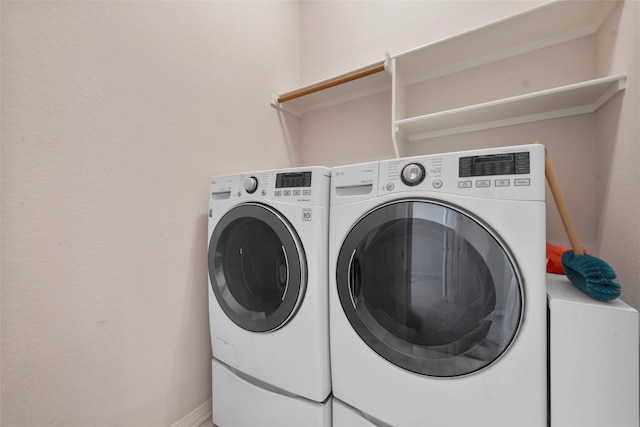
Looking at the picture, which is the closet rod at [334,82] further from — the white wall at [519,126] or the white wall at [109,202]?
the white wall at [109,202]

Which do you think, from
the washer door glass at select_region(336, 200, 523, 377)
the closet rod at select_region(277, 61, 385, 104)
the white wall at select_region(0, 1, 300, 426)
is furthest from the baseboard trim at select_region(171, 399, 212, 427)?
the closet rod at select_region(277, 61, 385, 104)

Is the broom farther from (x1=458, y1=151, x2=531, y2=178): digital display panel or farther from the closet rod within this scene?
the closet rod

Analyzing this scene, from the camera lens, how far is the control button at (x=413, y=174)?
0.72 m

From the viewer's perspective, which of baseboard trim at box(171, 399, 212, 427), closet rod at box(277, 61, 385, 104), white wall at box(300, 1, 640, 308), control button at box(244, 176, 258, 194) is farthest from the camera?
Answer: closet rod at box(277, 61, 385, 104)

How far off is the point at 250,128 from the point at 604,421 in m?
1.68

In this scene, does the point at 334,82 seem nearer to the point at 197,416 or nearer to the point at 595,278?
the point at 595,278

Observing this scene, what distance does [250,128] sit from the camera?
1.47m

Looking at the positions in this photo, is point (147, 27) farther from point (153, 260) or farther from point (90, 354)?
point (90, 354)

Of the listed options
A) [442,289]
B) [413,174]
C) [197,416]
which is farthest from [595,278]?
[197,416]

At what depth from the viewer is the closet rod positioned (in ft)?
4.46

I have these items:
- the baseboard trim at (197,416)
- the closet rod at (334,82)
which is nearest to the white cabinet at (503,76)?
the closet rod at (334,82)

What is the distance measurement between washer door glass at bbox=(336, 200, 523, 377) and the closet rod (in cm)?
97

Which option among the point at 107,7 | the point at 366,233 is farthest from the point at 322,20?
the point at 366,233

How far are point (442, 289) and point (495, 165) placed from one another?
36 cm
